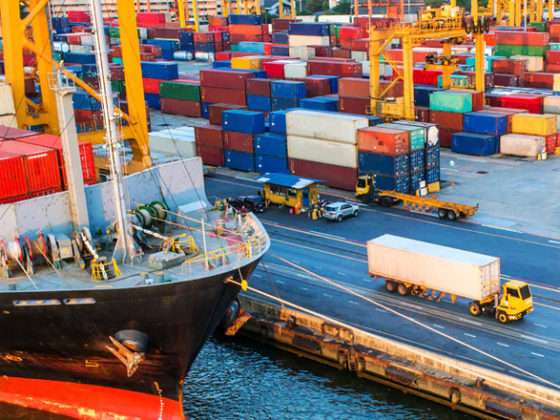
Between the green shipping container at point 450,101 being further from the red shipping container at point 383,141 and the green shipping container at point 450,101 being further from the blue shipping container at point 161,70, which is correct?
the blue shipping container at point 161,70

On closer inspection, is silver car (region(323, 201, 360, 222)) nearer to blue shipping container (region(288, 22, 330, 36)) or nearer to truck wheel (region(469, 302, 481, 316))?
truck wheel (region(469, 302, 481, 316))

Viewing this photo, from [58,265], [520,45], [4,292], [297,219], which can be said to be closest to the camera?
[4,292]

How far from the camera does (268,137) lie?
229ft

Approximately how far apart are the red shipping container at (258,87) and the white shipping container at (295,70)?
27.3ft

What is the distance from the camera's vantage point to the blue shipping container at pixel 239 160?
72.3 m

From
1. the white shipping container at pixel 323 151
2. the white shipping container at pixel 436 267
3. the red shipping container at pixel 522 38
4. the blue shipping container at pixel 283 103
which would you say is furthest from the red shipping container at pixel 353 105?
the white shipping container at pixel 436 267

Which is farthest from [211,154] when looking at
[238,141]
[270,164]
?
[270,164]

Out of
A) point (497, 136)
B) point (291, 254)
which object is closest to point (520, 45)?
point (497, 136)

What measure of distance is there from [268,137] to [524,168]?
859 inches

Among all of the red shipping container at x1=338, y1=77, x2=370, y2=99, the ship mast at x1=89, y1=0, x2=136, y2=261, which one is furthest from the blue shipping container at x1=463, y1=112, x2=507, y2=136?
the ship mast at x1=89, y1=0, x2=136, y2=261

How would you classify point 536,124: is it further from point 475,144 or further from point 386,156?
point 386,156

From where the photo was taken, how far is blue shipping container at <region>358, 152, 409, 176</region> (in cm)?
6078

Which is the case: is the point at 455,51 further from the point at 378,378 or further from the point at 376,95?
the point at 378,378

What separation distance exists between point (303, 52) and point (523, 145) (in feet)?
151
